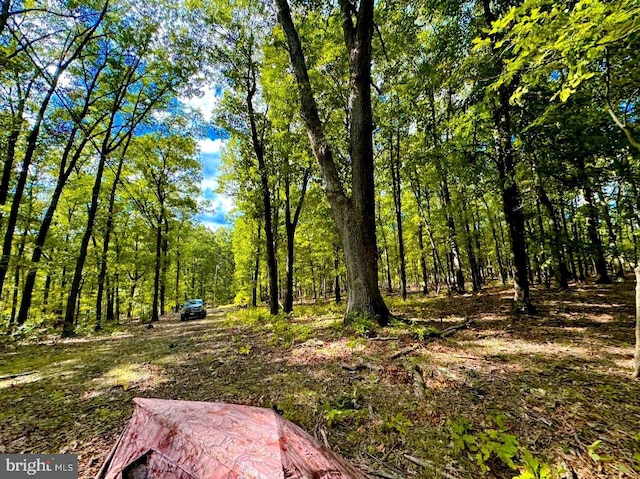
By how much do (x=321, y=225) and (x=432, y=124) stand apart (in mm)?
8605

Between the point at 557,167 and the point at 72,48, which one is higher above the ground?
the point at 72,48

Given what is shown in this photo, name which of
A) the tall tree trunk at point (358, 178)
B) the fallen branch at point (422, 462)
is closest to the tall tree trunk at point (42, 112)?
the tall tree trunk at point (358, 178)

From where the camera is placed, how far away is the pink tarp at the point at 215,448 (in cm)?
126

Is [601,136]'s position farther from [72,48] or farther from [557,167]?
[72,48]

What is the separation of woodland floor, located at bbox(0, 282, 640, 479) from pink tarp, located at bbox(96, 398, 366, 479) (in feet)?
3.71

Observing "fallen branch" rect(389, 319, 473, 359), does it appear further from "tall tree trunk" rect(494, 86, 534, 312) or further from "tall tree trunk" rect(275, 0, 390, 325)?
"tall tree trunk" rect(494, 86, 534, 312)

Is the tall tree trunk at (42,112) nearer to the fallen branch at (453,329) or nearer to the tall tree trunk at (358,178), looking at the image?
the tall tree trunk at (358,178)

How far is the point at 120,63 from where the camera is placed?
11.1 metres

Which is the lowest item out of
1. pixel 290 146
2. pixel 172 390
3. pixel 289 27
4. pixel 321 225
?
pixel 172 390

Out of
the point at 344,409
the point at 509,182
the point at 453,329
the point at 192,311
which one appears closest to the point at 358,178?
the point at 509,182

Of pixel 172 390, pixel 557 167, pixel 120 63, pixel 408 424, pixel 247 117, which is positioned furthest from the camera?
pixel 247 117

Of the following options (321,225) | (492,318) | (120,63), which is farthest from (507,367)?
(120,63)

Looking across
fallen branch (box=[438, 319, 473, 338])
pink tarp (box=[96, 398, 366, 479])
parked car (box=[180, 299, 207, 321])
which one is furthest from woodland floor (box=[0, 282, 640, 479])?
parked car (box=[180, 299, 207, 321])

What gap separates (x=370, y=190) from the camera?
6.20 meters
